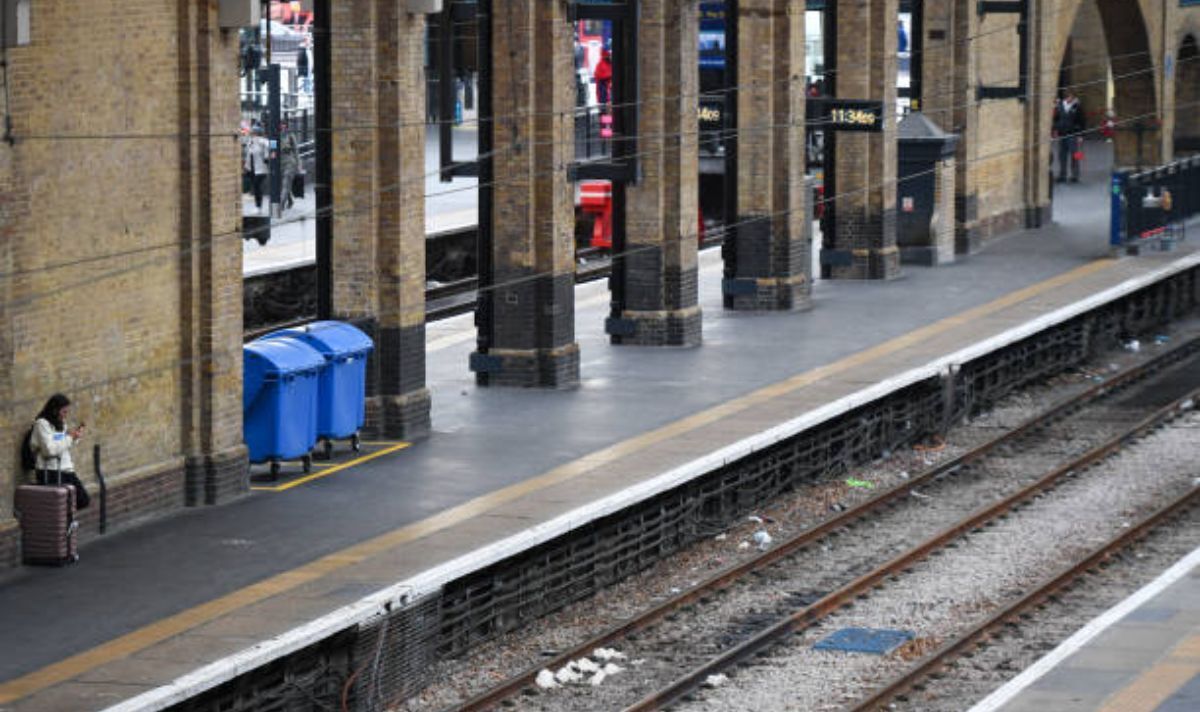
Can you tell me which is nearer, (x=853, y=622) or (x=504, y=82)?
(x=853, y=622)

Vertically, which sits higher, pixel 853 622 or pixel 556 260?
pixel 556 260

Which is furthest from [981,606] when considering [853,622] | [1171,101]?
[1171,101]

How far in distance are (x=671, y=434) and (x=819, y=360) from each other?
19.4ft

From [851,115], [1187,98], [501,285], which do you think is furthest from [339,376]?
[1187,98]

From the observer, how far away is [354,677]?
782 inches

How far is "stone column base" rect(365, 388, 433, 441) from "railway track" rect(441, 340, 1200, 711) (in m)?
4.35

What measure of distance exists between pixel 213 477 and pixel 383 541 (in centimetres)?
251

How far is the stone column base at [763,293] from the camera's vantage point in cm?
3847

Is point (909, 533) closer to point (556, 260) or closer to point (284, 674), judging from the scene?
point (556, 260)

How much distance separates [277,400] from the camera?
25594mm

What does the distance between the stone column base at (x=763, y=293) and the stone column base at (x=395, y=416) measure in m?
10.9

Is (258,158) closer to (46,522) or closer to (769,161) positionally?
(769,161)

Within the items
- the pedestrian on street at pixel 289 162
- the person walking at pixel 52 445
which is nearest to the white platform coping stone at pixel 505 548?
the person walking at pixel 52 445

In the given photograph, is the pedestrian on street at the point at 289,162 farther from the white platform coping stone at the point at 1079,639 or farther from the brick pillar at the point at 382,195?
Answer: the white platform coping stone at the point at 1079,639
